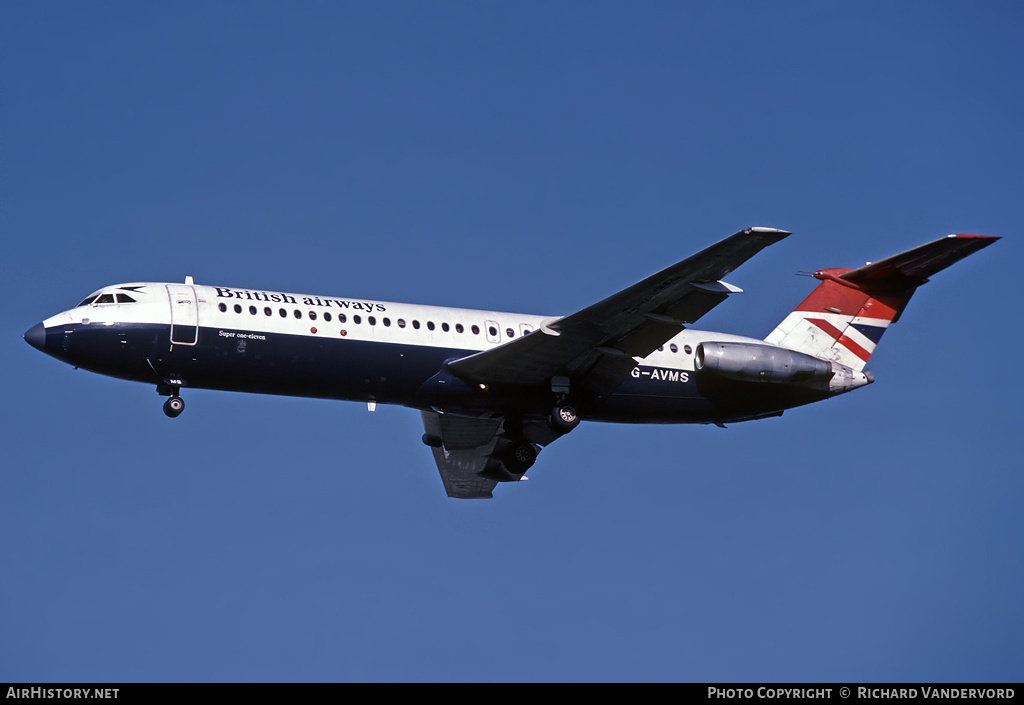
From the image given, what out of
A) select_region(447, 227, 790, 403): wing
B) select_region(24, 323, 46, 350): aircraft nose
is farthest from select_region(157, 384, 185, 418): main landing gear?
select_region(447, 227, 790, 403): wing

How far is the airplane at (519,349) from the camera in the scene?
31469mm

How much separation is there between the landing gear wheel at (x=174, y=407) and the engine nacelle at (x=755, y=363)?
13541mm

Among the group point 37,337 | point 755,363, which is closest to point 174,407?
point 37,337

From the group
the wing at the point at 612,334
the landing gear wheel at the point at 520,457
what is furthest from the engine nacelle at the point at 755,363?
the landing gear wheel at the point at 520,457

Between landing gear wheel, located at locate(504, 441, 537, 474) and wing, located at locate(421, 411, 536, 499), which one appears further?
wing, located at locate(421, 411, 536, 499)

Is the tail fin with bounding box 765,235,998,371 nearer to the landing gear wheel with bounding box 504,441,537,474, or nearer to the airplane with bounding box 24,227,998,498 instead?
the airplane with bounding box 24,227,998,498

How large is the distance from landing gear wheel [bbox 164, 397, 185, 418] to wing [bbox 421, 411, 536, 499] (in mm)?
7398

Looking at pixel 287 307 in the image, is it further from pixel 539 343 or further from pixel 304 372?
pixel 539 343

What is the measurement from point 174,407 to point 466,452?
398 inches

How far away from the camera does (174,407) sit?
32.1 meters

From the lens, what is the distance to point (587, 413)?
116 ft

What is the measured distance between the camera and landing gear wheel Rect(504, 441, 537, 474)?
36.4 m
